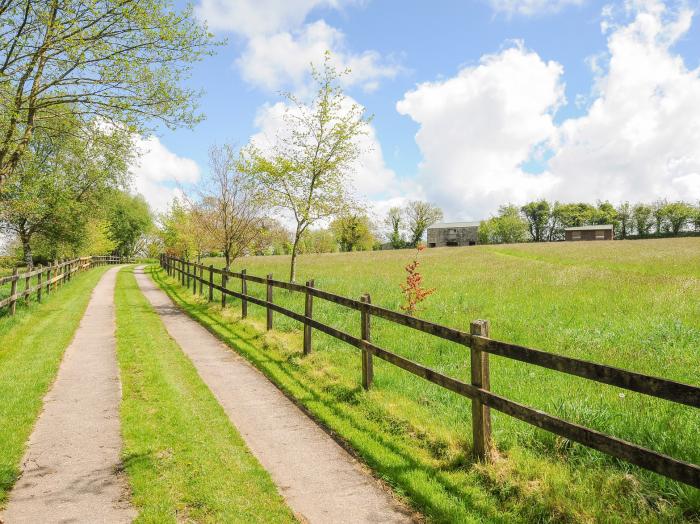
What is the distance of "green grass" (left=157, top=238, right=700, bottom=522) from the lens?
4.23 m

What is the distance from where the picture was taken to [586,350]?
9039 millimetres

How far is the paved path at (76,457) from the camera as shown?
4.22 metres

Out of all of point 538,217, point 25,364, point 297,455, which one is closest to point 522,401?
point 297,455

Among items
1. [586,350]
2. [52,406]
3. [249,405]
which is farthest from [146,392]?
[586,350]

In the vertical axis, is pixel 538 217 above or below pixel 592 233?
above

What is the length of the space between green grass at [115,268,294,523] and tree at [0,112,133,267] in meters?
13.9

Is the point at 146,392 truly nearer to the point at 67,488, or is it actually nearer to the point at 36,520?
the point at 67,488

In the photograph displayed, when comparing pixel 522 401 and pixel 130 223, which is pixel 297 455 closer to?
pixel 522 401

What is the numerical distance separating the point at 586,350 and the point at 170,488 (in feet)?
26.6

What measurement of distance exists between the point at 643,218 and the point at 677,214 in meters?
9.53

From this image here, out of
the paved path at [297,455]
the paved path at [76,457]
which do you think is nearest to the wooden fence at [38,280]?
the paved path at [76,457]

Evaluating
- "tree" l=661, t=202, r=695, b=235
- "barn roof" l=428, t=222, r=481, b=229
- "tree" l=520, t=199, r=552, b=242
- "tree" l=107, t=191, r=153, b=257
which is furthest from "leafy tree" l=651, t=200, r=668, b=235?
"tree" l=107, t=191, r=153, b=257

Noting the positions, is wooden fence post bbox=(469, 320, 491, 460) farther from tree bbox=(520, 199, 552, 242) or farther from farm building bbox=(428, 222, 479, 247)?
tree bbox=(520, 199, 552, 242)

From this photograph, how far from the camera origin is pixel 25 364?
9.18 metres
